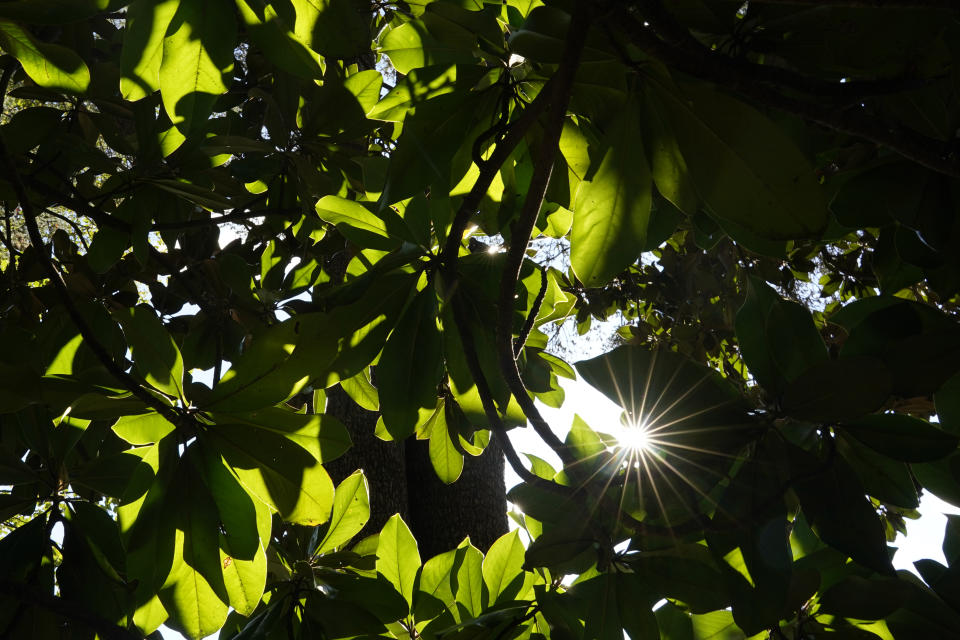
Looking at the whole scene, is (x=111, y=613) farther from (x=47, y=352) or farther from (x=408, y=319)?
(x=408, y=319)

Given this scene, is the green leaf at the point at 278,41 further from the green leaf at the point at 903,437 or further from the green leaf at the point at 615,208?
the green leaf at the point at 903,437

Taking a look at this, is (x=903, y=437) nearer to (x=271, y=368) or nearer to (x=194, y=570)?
(x=271, y=368)

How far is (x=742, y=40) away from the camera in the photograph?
0.71 meters

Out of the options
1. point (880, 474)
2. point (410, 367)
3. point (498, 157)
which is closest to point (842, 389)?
point (880, 474)

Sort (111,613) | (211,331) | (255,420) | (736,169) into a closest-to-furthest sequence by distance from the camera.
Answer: (736,169) → (255,420) → (111,613) → (211,331)

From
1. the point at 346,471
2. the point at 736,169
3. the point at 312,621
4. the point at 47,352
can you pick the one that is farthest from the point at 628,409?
the point at 346,471

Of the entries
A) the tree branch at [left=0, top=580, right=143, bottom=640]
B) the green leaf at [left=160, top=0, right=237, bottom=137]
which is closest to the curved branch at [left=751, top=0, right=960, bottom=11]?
the green leaf at [left=160, top=0, right=237, bottom=137]

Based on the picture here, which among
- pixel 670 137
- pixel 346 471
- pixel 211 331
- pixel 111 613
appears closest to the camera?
pixel 670 137

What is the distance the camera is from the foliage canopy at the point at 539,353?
678mm

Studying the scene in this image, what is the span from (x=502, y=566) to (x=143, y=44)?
3.28 feet

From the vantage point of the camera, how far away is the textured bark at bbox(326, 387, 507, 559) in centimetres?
253

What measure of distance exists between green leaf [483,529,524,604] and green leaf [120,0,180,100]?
3.03 feet

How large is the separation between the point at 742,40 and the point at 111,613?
50.6 inches

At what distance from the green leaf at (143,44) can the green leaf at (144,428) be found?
46 centimetres
